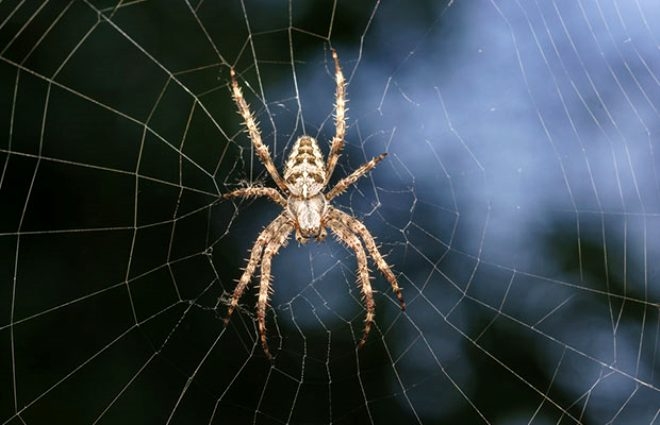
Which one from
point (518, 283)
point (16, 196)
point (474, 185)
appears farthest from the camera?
point (518, 283)

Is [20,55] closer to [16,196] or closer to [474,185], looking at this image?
[16,196]

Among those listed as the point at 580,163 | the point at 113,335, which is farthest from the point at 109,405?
the point at 580,163

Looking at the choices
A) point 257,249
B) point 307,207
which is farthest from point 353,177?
point 257,249

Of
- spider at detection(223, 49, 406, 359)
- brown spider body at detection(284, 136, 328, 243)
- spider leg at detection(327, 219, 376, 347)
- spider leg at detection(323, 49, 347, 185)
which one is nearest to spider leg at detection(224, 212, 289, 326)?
spider at detection(223, 49, 406, 359)

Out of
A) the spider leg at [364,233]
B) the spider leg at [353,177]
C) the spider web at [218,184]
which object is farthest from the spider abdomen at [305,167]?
the spider web at [218,184]

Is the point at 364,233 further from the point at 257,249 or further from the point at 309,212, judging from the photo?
the point at 257,249
